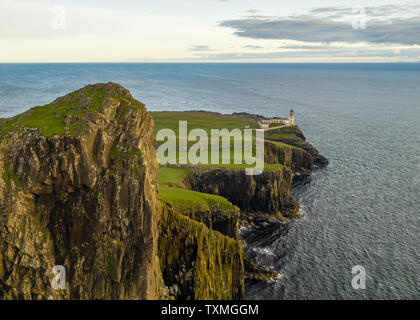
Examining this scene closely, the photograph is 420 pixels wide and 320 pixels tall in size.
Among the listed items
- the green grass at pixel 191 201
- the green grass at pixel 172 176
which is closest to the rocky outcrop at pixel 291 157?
the green grass at pixel 172 176

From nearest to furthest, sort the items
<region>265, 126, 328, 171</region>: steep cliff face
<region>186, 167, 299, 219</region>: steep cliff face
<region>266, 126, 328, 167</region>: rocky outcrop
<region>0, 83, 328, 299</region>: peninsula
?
<region>0, 83, 328, 299</region>: peninsula
<region>186, 167, 299, 219</region>: steep cliff face
<region>265, 126, 328, 171</region>: steep cliff face
<region>266, 126, 328, 167</region>: rocky outcrop

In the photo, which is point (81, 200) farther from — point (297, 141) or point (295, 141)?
point (297, 141)

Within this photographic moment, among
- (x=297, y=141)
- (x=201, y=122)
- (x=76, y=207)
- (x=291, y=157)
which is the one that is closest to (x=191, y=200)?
(x=76, y=207)

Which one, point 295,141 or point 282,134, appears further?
point 282,134

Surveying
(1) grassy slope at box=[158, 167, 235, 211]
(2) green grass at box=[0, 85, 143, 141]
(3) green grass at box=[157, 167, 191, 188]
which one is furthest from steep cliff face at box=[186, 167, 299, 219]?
(2) green grass at box=[0, 85, 143, 141]

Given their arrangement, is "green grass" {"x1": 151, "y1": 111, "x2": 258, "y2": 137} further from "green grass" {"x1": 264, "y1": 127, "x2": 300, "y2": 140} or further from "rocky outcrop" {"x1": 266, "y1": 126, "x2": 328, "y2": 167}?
"rocky outcrop" {"x1": 266, "y1": 126, "x2": 328, "y2": 167}

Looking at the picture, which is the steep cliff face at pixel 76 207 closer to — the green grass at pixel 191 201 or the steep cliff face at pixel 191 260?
the steep cliff face at pixel 191 260
